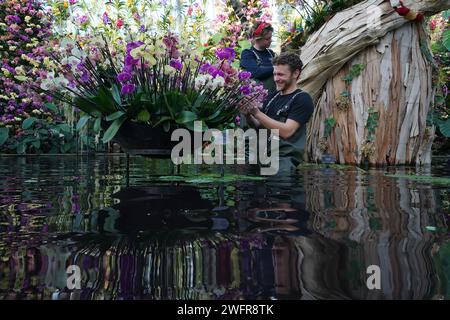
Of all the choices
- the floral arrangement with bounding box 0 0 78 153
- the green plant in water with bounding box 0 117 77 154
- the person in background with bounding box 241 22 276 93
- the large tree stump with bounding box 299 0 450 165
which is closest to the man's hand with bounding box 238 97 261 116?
the person in background with bounding box 241 22 276 93

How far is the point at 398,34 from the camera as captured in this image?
4676 mm

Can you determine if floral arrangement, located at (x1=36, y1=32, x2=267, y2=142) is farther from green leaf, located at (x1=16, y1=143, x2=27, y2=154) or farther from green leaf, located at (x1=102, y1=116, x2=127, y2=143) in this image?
green leaf, located at (x1=16, y1=143, x2=27, y2=154)

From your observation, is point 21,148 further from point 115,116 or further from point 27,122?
point 115,116

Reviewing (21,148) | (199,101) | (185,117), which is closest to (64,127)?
(21,148)

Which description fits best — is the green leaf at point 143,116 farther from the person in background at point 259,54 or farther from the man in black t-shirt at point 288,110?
the person in background at point 259,54

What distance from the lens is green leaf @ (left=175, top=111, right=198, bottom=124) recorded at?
2330mm

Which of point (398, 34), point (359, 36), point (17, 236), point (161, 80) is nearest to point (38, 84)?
point (161, 80)

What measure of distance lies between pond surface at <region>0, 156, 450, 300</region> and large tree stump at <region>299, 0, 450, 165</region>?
9.40ft

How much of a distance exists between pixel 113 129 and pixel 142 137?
20cm

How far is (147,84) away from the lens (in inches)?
94.3

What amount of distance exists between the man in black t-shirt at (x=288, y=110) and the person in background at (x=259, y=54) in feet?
2.29
